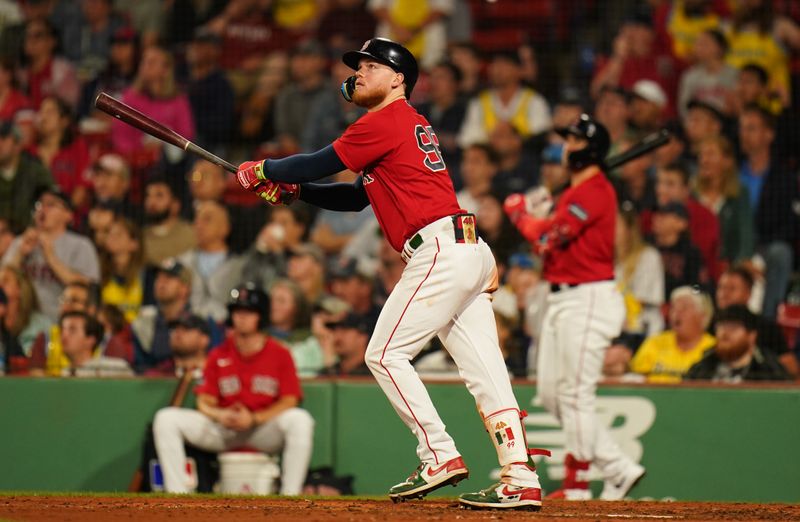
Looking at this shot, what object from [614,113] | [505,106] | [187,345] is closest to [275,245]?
[187,345]

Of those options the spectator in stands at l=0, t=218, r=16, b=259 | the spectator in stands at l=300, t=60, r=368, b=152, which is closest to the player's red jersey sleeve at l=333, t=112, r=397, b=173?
the spectator in stands at l=0, t=218, r=16, b=259

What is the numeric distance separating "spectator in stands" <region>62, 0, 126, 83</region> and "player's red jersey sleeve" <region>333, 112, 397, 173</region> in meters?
6.40

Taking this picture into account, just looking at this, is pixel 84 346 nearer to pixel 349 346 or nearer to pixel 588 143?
pixel 349 346

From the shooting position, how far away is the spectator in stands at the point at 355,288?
8.77 meters

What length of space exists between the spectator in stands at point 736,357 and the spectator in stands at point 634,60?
3062mm

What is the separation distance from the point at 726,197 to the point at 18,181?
5.41 m

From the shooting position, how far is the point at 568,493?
22.9 ft

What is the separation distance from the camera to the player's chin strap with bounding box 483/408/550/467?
A: 4973mm

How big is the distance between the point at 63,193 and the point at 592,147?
4379mm

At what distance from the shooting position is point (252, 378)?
298 inches

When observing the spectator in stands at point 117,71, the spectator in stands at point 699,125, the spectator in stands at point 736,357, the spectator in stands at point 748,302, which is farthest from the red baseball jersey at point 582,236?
the spectator in stands at point 117,71

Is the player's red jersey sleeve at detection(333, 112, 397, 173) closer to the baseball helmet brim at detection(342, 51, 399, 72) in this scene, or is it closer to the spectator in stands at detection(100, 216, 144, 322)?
the baseball helmet brim at detection(342, 51, 399, 72)

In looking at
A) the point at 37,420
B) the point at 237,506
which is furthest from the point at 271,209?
the point at 237,506

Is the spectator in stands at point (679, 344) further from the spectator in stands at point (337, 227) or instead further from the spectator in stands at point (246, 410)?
the spectator in stands at point (337, 227)
